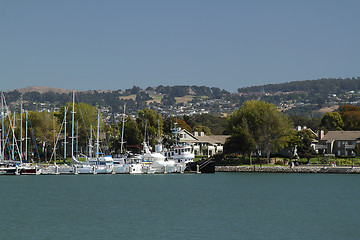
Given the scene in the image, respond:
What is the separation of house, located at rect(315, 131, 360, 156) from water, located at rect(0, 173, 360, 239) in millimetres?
39268

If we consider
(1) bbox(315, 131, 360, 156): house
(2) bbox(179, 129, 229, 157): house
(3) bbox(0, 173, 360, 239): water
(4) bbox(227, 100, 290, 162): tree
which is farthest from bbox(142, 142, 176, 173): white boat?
(1) bbox(315, 131, 360, 156): house

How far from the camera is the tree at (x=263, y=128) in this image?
9894 cm

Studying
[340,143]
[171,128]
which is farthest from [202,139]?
[340,143]

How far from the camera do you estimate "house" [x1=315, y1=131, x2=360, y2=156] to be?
116606 mm

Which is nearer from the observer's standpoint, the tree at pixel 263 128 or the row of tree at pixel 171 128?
the tree at pixel 263 128

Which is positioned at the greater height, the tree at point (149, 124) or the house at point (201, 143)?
the tree at point (149, 124)

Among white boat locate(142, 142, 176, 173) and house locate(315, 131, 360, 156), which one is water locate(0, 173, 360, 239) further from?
house locate(315, 131, 360, 156)

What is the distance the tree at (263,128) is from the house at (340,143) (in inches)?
834

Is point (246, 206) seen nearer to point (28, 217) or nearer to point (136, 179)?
point (28, 217)

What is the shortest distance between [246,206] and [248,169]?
44665 millimetres

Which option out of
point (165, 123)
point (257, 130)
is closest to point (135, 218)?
point (257, 130)

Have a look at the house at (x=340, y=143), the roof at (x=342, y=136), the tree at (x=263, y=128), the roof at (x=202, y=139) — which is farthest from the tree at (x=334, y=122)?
the tree at (x=263, y=128)

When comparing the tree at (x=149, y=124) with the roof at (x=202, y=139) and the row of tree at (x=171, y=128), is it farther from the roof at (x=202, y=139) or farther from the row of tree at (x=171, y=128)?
the roof at (x=202, y=139)

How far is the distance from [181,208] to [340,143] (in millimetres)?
76168
